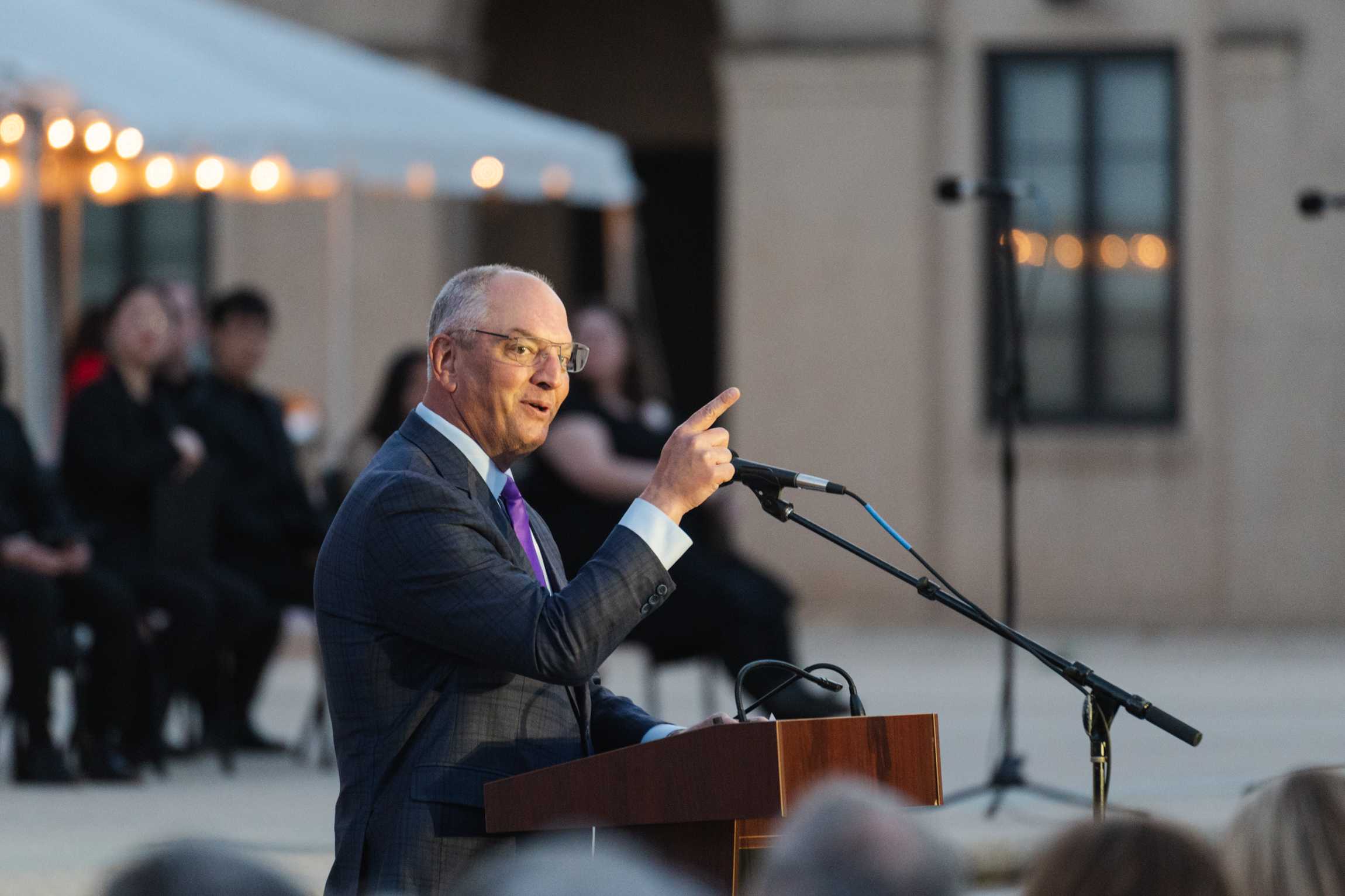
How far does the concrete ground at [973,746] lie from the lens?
20.8 ft

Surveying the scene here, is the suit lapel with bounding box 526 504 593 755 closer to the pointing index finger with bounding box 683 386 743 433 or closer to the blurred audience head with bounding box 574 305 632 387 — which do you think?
the pointing index finger with bounding box 683 386 743 433

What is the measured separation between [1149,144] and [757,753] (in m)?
12.3

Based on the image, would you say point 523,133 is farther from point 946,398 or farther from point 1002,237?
point 946,398

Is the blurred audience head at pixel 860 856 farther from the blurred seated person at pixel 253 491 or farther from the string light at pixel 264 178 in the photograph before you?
Result: the string light at pixel 264 178

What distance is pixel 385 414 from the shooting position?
844cm

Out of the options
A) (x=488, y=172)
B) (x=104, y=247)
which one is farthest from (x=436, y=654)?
(x=104, y=247)

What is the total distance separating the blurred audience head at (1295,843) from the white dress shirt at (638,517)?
114 cm

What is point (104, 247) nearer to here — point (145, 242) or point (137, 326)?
point (145, 242)

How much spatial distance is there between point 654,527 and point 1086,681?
80 centimetres

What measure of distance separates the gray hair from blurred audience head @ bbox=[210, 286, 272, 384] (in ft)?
16.4

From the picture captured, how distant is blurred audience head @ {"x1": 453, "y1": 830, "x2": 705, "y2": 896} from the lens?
5.98 ft

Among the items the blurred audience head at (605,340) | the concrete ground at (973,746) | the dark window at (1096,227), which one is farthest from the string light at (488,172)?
the dark window at (1096,227)

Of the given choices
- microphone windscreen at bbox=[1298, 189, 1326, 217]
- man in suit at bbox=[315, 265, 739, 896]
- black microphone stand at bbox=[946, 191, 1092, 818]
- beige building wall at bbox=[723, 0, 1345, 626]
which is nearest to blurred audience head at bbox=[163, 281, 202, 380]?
black microphone stand at bbox=[946, 191, 1092, 818]

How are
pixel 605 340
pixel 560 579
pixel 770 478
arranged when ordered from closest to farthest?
1. pixel 770 478
2. pixel 560 579
3. pixel 605 340
